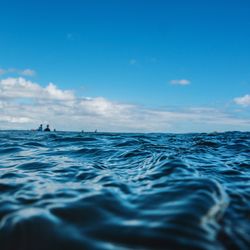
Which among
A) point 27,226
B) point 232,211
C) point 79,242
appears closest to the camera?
point 79,242

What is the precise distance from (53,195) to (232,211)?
9.58 feet

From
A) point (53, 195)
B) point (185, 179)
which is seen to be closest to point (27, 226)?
point (53, 195)

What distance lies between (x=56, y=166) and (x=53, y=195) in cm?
325

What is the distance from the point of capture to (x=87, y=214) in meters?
3.57

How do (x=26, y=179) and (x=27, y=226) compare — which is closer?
(x=27, y=226)

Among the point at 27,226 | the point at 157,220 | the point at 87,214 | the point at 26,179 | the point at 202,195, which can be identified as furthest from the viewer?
the point at 26,179

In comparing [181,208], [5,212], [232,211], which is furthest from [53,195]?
[232,211]

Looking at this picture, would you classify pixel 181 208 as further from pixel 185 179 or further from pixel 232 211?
pixel 185 179

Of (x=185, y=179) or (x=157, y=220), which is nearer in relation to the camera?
(x=157, y=220)

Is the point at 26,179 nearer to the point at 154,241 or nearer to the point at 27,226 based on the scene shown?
the point at 27,226

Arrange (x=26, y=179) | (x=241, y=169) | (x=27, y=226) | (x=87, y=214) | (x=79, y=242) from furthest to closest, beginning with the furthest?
(x=241, y=169) → (x=26, y=179) → (x=87, y=214) → (x=27, y=226) → (x=79, y=242)

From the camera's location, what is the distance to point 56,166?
25.1 ft

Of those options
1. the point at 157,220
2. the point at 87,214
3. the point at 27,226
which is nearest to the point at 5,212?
the point at 27,226

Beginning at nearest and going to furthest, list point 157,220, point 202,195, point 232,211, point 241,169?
point 157,220 → point 232,211 → point 202,195 → point 241,169
